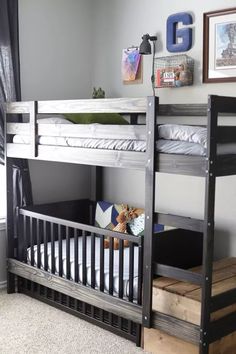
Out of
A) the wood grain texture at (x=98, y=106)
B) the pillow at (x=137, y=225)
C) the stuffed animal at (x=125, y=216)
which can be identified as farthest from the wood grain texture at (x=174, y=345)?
the wood grain texture at (x=98, y=106)

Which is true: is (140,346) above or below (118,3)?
below

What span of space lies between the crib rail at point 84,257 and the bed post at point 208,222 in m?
0.47

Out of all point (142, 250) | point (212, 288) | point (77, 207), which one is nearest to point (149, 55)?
point (77, 207)

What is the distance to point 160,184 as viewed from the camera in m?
3.88

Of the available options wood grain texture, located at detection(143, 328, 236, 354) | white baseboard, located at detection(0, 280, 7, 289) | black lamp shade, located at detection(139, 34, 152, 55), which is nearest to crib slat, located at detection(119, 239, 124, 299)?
wood grain texture, located at detection(143, 328, 236, 354)

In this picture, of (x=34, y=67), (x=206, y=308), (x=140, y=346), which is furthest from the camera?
(x=34, y=67)

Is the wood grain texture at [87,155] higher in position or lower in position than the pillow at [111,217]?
higher

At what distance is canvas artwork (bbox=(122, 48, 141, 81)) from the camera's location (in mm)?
3980

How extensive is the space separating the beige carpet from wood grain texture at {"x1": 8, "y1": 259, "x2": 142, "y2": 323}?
17 centimetres

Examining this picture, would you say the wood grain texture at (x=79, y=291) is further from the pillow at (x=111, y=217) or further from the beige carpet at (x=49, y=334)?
the pillow at (x=111, y=217)

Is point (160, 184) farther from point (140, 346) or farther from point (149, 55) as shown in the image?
point (140, 346)

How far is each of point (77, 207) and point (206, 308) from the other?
1899mm

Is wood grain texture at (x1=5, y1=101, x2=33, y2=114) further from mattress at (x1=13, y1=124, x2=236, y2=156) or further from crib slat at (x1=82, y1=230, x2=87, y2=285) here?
crib slat at (x1=82, y1=230, x2=87, y2=285)

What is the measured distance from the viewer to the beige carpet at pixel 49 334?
299 cm
